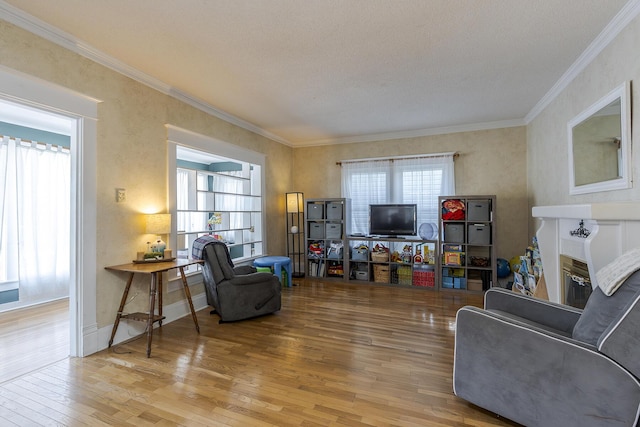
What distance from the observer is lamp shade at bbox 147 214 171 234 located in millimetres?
3070

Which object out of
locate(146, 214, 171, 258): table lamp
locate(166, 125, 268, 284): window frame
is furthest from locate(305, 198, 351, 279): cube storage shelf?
locate(146, 214, 171, 258): table lamp

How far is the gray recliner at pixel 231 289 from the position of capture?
330 cm

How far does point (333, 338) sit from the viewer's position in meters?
2.90

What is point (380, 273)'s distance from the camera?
5117 mm

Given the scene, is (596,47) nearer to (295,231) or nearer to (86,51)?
(86,51)

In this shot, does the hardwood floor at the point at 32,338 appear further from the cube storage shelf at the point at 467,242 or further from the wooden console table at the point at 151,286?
A: the cube storage shelf at the point at 467,242

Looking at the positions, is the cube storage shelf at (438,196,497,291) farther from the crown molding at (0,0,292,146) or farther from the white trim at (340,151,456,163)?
the crown molding at (0,0,292,146)

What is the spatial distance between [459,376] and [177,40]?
127 inches

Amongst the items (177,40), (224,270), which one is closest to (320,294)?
(224,270)

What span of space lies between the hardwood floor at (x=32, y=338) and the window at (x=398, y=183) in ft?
14.2

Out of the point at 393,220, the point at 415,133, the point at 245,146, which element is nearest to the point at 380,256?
the point at 393,220

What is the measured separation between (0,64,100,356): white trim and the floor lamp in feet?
11.1

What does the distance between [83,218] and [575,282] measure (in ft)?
14.2

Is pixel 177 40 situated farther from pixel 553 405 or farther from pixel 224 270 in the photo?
pixel 553 405
